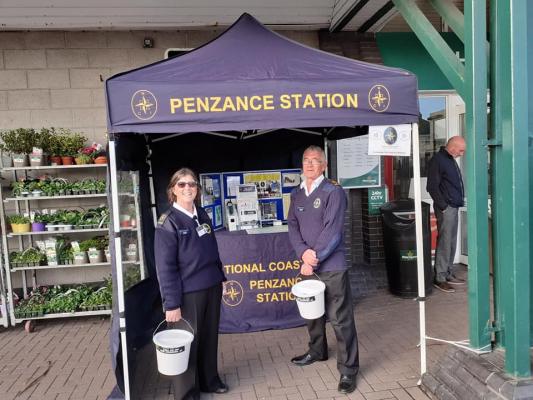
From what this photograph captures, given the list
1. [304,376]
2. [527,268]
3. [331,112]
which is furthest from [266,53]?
[304,376]

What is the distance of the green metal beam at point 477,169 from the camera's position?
10.1 feet

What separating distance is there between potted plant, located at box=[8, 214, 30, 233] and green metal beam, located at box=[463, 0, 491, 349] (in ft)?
15.3

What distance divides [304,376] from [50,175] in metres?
3.99

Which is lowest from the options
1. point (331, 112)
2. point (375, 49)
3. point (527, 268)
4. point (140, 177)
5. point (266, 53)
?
point (527, 268)

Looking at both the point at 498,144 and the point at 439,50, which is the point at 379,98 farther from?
the point at 498,144

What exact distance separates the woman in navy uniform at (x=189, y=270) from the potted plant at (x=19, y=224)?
2.81 metres

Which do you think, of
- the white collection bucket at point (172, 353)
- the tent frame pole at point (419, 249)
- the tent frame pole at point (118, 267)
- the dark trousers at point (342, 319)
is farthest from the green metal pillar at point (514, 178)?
the tent frame pole at point (118, 267)

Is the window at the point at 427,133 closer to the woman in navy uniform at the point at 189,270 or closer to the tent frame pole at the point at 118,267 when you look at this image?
the woman in navy uniform at the point at 189,270

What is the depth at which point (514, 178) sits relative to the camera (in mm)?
2873

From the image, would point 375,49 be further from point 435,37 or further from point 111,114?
point 111,114

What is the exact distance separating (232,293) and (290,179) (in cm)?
152

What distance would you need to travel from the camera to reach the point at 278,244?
445 cm

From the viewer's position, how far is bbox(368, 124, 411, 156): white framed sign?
3.35 metres

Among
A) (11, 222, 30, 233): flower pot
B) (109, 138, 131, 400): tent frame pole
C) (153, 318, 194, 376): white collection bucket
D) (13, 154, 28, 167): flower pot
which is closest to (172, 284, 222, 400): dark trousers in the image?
(153, 318, 194, 376): white collection bucket
